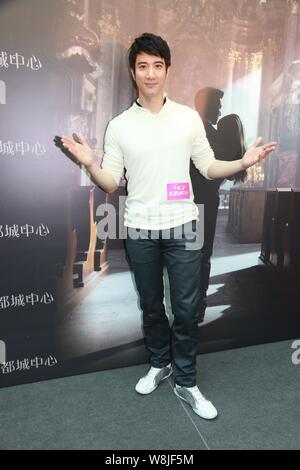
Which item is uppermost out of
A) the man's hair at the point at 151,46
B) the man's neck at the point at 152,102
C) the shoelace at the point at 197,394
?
the man's hair at the point at 151,46

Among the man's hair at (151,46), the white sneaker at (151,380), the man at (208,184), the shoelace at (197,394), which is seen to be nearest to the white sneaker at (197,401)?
the shoelace at (197,394)

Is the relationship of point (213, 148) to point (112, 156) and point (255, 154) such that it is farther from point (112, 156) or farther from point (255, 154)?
point (112, 156)

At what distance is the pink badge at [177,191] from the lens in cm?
167

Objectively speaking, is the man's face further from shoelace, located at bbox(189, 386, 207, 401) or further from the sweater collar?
shoelace, located at bbox(189, 386, 207, 401)

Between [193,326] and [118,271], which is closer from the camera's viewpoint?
[193,326]

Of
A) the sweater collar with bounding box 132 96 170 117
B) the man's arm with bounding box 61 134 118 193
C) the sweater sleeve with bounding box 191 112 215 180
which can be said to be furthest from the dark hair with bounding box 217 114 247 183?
the man's arm with bounding box 61 134 118 193

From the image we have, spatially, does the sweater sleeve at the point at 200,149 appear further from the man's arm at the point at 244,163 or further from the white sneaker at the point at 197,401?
the white sneaker at the point at 197,401

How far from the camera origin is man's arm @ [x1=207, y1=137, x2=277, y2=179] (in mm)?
1677

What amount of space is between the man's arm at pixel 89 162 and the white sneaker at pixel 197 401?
1.04m

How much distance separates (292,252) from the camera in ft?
8.32

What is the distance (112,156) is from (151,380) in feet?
3.80
